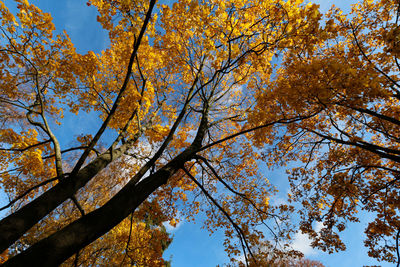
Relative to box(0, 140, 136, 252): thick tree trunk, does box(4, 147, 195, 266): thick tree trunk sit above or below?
below

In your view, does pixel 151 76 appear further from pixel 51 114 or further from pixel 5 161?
pixel 5 161

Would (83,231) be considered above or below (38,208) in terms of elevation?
below

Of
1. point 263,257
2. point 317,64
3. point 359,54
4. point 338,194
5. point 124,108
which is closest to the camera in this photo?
point 317,64

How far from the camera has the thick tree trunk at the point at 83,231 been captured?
1.98 m

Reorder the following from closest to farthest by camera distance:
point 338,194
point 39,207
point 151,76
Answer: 1. point 39,207
2. point 338,194
3. point 151,76

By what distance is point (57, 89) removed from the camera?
5.48m

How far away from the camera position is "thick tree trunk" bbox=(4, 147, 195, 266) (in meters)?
1.98

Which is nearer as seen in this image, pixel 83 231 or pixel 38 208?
pixel 83 231

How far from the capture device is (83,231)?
2.32 m

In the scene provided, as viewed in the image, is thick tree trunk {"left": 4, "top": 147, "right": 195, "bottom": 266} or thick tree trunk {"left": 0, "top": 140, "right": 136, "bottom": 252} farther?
thick tree trunk {"left": 0, "top": 140, "right": 136, "bottom": 252}

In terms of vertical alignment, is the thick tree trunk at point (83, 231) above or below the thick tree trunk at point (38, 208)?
below

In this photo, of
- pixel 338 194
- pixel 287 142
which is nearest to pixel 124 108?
pixel 287 142

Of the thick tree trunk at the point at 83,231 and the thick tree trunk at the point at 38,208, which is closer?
the thick tree trunk at the point at 83,231

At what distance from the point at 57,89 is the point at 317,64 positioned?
6967 millimetres
